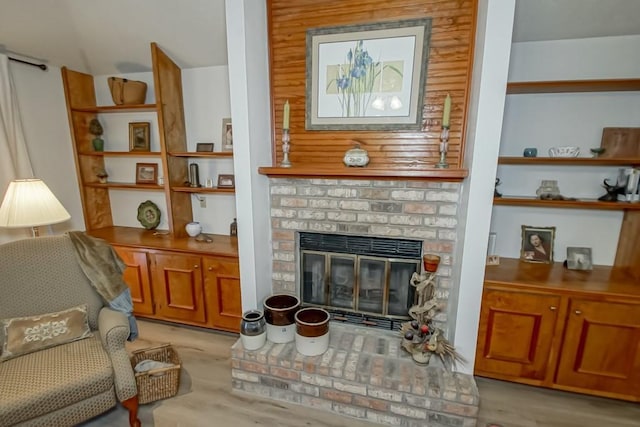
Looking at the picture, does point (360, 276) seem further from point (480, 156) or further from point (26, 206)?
point (26, 206)

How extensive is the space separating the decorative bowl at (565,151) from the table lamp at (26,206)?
3.22 meters

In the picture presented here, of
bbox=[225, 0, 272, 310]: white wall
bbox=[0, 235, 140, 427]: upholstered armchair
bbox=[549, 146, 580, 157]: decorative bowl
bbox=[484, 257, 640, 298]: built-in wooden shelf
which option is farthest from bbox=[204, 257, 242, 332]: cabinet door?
bbox=[549, 146, 580, 157]: decorative bowl

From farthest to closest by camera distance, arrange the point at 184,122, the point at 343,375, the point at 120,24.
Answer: the point at 184,122, the point at 120,24, the point at 343,375

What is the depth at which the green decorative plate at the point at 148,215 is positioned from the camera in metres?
2.96

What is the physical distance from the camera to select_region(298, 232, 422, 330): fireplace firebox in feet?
6.81

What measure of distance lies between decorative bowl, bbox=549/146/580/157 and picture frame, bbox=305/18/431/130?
3.04ft

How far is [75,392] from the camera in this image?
1.48 m

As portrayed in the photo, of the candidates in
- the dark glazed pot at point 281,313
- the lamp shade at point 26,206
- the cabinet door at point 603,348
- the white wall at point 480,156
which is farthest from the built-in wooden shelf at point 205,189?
the cabinet door at point 603,348

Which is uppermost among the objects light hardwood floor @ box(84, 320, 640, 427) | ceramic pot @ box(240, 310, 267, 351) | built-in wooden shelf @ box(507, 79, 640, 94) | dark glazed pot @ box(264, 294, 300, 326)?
Answer: built-in wooden shelf @ box(507, 79, 640, 94)

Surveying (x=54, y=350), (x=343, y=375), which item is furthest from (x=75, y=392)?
(x=343, y=375)

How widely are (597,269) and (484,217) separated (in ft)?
3.71

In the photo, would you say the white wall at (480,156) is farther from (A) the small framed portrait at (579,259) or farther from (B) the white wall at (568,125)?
(A) the small framed portrait at (579,259)

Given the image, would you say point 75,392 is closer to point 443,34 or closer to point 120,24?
point 120,24

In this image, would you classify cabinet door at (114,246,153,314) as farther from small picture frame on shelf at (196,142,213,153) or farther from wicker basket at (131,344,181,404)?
small picture frame on shelf at (196,142,213,153)
